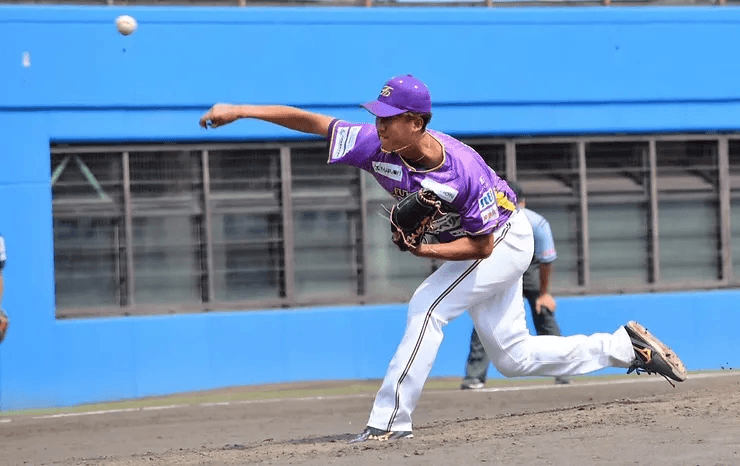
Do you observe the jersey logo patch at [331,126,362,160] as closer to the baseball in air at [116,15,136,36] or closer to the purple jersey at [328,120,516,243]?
the purple jersey at [328,120,516,243]

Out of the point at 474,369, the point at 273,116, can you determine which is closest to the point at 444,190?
the point at 273,116

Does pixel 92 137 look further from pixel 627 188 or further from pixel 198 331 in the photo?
pixel 627 188

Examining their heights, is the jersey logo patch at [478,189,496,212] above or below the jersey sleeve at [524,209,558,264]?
above

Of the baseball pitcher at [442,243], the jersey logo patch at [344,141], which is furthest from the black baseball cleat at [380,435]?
the jersey logo patch at [344,141]

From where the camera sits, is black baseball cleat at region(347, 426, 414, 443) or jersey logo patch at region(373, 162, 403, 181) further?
black baseball cleat at region(347, 426, 414, 443)

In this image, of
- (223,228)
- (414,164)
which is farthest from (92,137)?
(414,164)

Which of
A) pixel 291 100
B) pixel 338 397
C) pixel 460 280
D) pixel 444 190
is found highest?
pixel 291 100

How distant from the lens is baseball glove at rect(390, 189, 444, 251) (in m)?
7.69

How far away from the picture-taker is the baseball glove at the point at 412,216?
7691mm

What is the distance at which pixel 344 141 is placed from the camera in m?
8.12

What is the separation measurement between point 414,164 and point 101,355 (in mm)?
6530

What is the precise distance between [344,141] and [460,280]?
1.08 metres

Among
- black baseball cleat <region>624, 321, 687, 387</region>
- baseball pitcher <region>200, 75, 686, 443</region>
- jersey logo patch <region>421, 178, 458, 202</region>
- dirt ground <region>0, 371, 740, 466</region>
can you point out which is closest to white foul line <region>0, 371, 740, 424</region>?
dirt ground <region>0, 371, 740, 466</region>

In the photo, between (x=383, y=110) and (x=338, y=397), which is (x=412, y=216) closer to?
(x=383, y=110)
